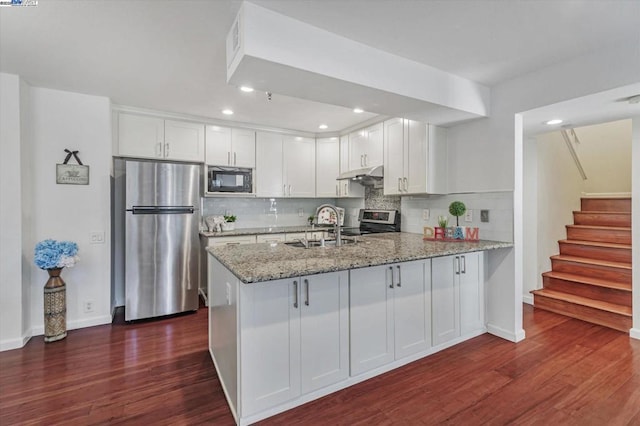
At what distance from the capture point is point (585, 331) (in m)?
3.03

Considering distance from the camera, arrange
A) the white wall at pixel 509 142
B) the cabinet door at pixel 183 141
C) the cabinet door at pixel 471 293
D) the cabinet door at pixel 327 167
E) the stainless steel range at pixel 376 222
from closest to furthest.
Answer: the white wall at pixel 509 142 → the cabinet door at pixel 471 293 → the cabinet door at pixel 183 141 → the stainless steel range at pixel 376 222 → the cabinet door at pixel 327 167

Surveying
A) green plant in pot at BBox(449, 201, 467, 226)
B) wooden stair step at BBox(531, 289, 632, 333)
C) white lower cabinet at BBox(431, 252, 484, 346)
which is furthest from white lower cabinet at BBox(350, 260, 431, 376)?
wooden stair step at BBox(531, 289, 632, 333)

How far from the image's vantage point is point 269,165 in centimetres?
450

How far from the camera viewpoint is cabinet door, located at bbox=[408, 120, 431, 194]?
3262 millimetres

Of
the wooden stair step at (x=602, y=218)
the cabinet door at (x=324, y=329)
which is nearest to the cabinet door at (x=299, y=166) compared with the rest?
the cabinet door at (x=324, y=329)

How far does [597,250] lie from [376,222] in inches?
108

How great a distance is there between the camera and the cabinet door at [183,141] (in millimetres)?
3801

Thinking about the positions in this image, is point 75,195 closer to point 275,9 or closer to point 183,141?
point 183,141

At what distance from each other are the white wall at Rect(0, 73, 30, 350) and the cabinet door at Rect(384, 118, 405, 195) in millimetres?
3746

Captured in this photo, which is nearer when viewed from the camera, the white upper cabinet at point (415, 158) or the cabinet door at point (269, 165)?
the white upper cabinet at point (415, 158)

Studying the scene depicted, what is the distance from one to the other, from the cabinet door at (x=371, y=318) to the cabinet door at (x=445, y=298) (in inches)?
20.5

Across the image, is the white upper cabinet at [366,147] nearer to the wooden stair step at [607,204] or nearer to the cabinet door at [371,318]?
Result: the cabinet door at [371,318]

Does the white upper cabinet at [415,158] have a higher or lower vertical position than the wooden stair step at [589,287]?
higher

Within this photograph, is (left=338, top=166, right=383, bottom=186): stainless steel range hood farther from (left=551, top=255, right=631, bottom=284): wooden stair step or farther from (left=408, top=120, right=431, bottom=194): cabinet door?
(left=551, top=255, right=631, bottom=284): wooden stair step
